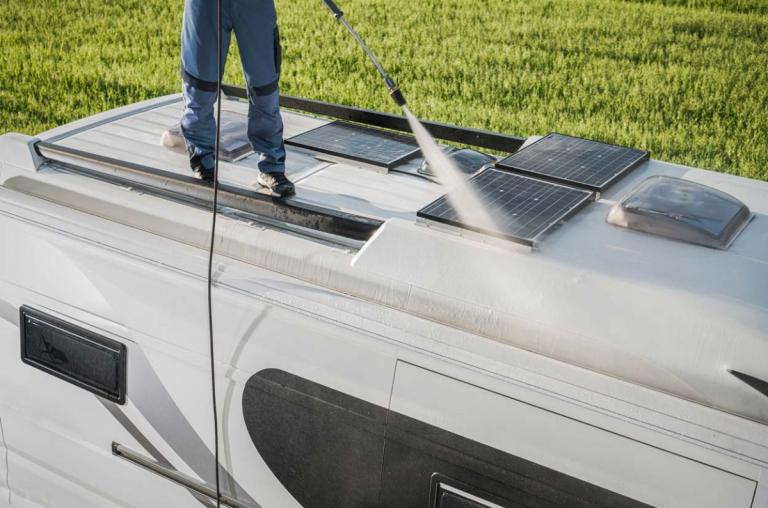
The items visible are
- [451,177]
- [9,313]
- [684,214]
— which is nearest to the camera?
[684,214]

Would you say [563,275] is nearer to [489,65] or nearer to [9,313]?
[9,313]

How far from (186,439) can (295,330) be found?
715 mm

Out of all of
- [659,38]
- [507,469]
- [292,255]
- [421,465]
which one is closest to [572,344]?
Answer: [507,469]

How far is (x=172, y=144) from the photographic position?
4.23m

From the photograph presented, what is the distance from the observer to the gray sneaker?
12.0ft

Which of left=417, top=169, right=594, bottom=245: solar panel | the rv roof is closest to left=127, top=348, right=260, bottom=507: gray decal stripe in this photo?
the rv roof

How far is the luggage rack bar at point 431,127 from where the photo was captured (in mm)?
4352

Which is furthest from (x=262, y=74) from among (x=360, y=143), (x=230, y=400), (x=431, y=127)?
(x=230, y=400)

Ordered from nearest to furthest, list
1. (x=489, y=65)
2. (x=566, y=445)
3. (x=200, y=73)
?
(x=566, y=445) < (x=200, y=73) < (x=489, y=65)

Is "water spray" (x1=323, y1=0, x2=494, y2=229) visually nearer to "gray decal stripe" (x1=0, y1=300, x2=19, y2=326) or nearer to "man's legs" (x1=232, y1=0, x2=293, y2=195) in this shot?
"man's legs" (x1=232, y1=0, x2=293, y2=195)

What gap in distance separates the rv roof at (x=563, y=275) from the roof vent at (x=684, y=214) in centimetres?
4

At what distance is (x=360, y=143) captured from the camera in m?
4.25

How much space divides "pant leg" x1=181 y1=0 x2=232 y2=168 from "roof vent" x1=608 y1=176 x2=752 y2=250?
68.1 inches

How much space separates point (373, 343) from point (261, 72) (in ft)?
5.30
